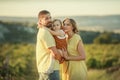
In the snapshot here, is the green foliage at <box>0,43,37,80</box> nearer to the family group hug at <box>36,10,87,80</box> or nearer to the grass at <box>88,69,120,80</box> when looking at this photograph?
the family group hug at <box>36,10,87,80</box>

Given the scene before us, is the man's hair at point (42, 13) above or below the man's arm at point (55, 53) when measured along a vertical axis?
above

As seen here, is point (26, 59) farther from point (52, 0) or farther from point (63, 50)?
point (52, 0)

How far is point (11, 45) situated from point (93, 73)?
2.24ft

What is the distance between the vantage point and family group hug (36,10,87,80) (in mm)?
2352

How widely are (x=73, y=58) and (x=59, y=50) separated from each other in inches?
5.1

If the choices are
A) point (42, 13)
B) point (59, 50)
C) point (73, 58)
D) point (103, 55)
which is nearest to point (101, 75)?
point (103, 55)

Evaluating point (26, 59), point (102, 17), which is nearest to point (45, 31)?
point (26, 59)

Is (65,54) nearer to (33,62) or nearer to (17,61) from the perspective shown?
(33,62)

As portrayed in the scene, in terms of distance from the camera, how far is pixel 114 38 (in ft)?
8.17

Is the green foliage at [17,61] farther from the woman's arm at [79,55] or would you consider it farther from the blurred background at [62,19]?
the woman's arm at [79,55]

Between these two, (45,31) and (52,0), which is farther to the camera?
(52,0)

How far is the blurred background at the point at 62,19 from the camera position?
2.47 m

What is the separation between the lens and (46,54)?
235 centimetres

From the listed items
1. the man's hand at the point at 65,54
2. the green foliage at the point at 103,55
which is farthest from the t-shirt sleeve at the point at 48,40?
the green foliage at the point at 103,55
